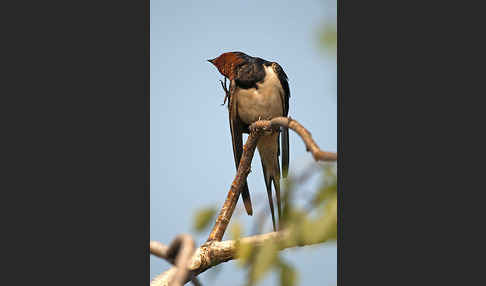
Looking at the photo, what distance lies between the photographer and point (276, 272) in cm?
39

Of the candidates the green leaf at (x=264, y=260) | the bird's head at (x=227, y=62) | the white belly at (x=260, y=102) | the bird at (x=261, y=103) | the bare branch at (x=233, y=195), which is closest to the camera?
the green leaf at (x=264, y=260)

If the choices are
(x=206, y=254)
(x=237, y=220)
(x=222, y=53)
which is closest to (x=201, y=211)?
(x=237, y=220)

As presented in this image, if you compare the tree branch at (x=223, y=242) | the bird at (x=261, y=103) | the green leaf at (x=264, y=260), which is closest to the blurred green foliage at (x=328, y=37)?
the tree branch at (x=223, y=242)

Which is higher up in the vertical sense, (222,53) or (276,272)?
(222,53)

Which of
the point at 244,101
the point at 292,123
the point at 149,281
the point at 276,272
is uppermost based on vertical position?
the point at 244,101

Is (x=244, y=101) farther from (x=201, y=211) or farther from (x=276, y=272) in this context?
(x=276, y=272)

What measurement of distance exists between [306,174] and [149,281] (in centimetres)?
45

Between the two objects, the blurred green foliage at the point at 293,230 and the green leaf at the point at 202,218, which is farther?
the green leaf at the point at 202,218

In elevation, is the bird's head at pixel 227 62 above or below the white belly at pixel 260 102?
above

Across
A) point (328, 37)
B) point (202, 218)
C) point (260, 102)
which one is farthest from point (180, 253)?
point (260, 102)

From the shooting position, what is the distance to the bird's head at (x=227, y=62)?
43.4 inches

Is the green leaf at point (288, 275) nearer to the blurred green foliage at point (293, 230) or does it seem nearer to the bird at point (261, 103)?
the blurred green foliage at point (293, 230)

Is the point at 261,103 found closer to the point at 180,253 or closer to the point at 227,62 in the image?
the point at 227,62

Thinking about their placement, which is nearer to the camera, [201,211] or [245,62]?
[201,211]
